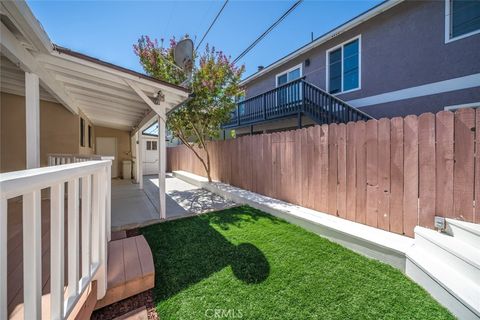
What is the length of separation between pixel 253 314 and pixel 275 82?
10.2 meters

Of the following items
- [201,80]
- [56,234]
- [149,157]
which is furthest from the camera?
[149,157]

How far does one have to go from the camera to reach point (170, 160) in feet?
49.4

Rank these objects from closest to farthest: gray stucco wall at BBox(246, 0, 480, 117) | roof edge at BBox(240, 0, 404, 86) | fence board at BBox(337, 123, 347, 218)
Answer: fence board at BBox(337, 123, 347, 218), gray stucco wall at BBox(246, 0, 480, 117), roof edge at BBox(240, 0, 404, 86)

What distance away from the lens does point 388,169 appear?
124 inches

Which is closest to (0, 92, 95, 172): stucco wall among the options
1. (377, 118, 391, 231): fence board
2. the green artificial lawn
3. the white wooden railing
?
the green artificial lawn

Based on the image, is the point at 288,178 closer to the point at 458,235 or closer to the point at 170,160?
the point at 458,235

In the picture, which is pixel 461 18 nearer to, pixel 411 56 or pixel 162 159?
pixel 411 56

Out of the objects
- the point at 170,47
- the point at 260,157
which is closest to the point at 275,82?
the point at 170,47

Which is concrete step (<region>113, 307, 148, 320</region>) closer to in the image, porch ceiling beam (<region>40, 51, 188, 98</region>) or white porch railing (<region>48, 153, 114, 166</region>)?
white porch railing (<region>48, 153, 114, 166</region>)

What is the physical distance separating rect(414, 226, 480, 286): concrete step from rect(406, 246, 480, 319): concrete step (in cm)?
3

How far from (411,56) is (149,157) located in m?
14.0

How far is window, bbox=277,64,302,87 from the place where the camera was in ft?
30.5

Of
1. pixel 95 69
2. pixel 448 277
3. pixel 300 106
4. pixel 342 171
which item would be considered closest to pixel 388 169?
pixel 342 171

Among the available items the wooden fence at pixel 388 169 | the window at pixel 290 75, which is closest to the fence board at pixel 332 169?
the wooden fence at pixel 388 169
